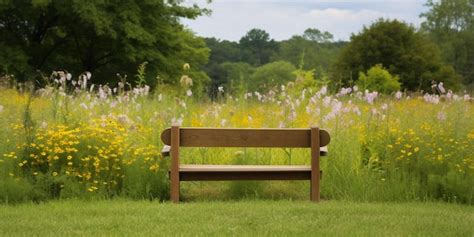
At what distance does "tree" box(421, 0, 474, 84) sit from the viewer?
59312 millimetres

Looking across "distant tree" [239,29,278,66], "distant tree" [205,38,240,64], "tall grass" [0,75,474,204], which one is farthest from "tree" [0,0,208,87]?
"distant tree" [239,29,278,66]

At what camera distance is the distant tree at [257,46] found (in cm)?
9000

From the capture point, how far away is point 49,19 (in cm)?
3150

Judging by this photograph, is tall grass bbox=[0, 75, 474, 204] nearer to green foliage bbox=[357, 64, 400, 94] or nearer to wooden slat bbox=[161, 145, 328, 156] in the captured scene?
wooden slat bbox=[161, 145, 328, 156]

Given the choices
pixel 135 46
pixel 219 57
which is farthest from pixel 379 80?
pixel 219 57

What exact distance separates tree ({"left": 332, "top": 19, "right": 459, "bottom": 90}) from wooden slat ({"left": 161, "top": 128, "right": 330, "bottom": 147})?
35.5m

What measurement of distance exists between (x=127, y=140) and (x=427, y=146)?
3.77 m

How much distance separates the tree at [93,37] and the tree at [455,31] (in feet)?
114

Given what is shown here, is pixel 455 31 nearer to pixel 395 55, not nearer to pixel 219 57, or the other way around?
pixel 395 55

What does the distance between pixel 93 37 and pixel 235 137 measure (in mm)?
26421

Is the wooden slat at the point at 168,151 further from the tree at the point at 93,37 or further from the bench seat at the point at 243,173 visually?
the tree at the point at 93,37

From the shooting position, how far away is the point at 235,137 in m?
6.43

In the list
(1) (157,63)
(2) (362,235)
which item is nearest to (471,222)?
(2) (362,235)

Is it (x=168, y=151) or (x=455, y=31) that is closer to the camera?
(x=168, y=151)
